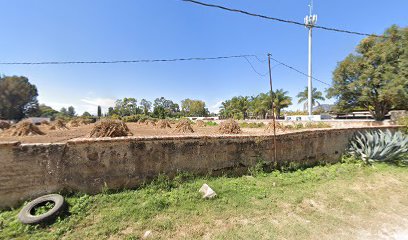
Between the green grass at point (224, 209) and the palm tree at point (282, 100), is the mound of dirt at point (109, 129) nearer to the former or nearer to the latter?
the green grass at point (224, 209)

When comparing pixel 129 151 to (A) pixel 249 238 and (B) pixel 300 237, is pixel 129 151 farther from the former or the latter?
(B) pixel 300 237

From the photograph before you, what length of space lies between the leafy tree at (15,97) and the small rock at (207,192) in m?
73.3

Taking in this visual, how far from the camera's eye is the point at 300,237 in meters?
3.17

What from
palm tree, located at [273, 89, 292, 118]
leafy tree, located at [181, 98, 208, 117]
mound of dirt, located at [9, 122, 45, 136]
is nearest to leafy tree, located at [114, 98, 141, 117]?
leafy tree, located at [181, 98, 208, 117]

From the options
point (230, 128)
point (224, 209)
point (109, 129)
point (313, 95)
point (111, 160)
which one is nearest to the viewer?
point (224, 209)

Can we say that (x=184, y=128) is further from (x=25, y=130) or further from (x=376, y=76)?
(x=376, y=76)

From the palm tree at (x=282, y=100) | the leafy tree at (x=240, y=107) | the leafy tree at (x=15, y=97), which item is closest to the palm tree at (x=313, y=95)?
the palm tree at (x=282, y=100)

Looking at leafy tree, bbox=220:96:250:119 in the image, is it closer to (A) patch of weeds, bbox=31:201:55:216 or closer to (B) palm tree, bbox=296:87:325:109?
(B) palm tree, bbox=296:87:325:109

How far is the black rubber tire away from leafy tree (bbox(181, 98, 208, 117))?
8209 centimetres

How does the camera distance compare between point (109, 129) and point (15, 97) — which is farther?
point (15, 97)

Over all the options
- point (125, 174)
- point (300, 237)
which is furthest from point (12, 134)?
point (300, 237)

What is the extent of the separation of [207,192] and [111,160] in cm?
204

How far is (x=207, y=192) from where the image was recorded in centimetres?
430

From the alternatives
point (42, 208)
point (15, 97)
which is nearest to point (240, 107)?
point (42, 208)
